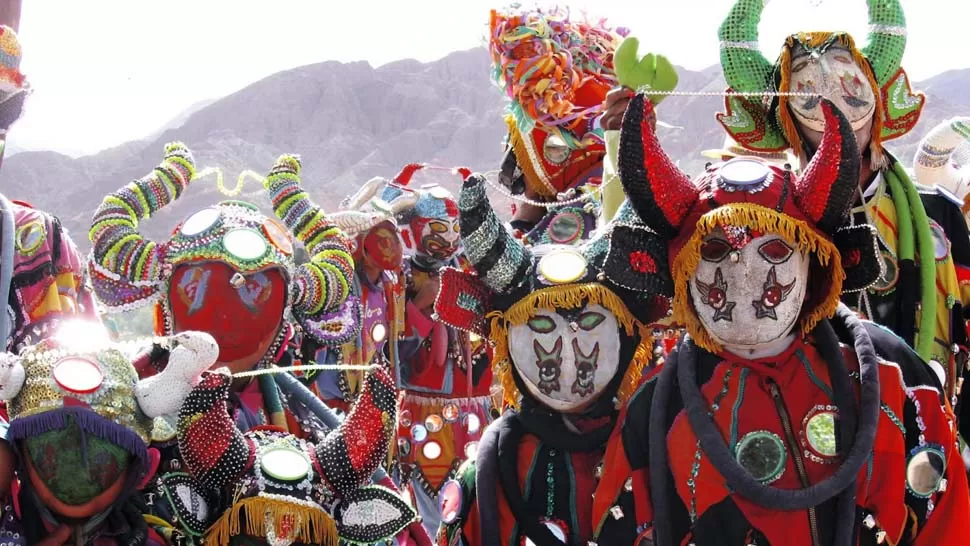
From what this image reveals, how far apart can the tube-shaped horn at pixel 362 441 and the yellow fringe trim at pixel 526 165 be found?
358 centimetres

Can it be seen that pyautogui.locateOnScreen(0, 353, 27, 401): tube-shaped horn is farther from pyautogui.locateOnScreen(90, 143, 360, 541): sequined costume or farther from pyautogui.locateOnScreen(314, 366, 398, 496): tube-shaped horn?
pyautogui.locateOnScreen(90, 143, 360, 541): sequined costume

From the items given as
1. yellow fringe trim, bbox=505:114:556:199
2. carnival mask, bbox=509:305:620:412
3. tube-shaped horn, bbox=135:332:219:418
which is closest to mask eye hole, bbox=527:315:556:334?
carnival mask, bbox=509:305:620:412

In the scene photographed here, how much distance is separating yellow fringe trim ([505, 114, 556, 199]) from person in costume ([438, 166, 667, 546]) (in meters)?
3.14

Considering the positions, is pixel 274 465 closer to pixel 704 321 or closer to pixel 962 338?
pixel 704 321

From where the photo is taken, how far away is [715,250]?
3441 mm

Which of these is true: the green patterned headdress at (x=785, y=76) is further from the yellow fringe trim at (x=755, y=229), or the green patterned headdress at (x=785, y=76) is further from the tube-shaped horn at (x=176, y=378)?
the tube-shaped horn at (x=176, y=378)

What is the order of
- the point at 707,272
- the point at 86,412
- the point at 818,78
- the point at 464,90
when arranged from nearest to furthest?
the point at 86,412 < the point at 707,272 < the point at 818,78 < the point at 464,90

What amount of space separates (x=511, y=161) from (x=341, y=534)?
4.07 m

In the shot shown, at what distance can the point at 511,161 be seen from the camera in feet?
24.2

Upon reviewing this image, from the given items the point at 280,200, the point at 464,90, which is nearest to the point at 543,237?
the point at 280,200

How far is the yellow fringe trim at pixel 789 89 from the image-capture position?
14.9 ft

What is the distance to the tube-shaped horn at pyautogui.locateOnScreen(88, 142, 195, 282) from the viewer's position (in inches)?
177

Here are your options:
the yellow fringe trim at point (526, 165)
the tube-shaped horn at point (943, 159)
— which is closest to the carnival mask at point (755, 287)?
the tube-shaped horn at point (943, 159)

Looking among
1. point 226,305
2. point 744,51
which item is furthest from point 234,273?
point 744,51
